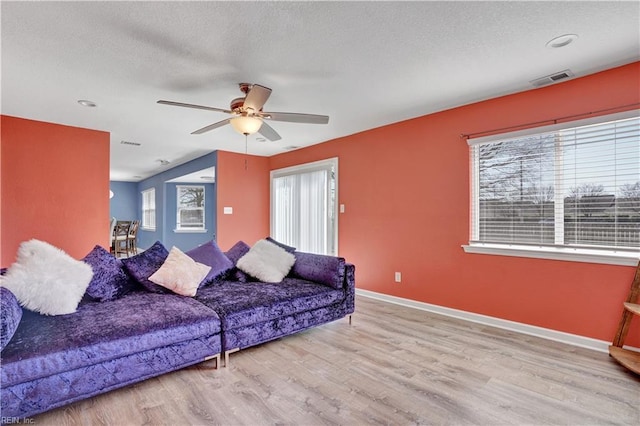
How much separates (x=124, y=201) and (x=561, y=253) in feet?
39.3

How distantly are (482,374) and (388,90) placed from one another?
258cm

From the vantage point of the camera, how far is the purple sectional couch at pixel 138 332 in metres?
1.70

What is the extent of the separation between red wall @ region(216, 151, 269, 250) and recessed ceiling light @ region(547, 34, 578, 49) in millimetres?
4926

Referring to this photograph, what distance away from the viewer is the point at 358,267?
15.4 ft

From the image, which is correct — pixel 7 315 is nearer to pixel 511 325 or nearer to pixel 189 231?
pixel 511 325

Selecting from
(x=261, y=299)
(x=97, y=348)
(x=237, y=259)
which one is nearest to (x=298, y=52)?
(x=261, y=299)

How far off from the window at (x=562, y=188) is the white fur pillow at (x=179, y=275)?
2916 mm

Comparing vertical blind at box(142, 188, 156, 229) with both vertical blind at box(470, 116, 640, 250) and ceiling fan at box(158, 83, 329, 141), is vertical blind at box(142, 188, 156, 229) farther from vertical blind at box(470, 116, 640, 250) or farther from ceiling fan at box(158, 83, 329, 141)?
vertical blind at box(470, 116, 640, 250)

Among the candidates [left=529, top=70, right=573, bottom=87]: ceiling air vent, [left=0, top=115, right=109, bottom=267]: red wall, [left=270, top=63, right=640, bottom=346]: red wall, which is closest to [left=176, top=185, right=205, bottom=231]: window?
[left=0, top=115, right=109, bottom=267]: red wall

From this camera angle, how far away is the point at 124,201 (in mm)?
10781

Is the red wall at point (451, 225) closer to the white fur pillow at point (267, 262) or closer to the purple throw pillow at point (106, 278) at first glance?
the white fur pillow at point (267, 262)

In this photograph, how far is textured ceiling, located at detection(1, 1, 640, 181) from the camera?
1.90 meters

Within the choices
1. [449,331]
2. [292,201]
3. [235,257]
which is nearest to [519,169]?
[449,331]

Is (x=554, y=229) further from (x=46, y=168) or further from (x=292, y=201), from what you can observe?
(x=46, y=168)
